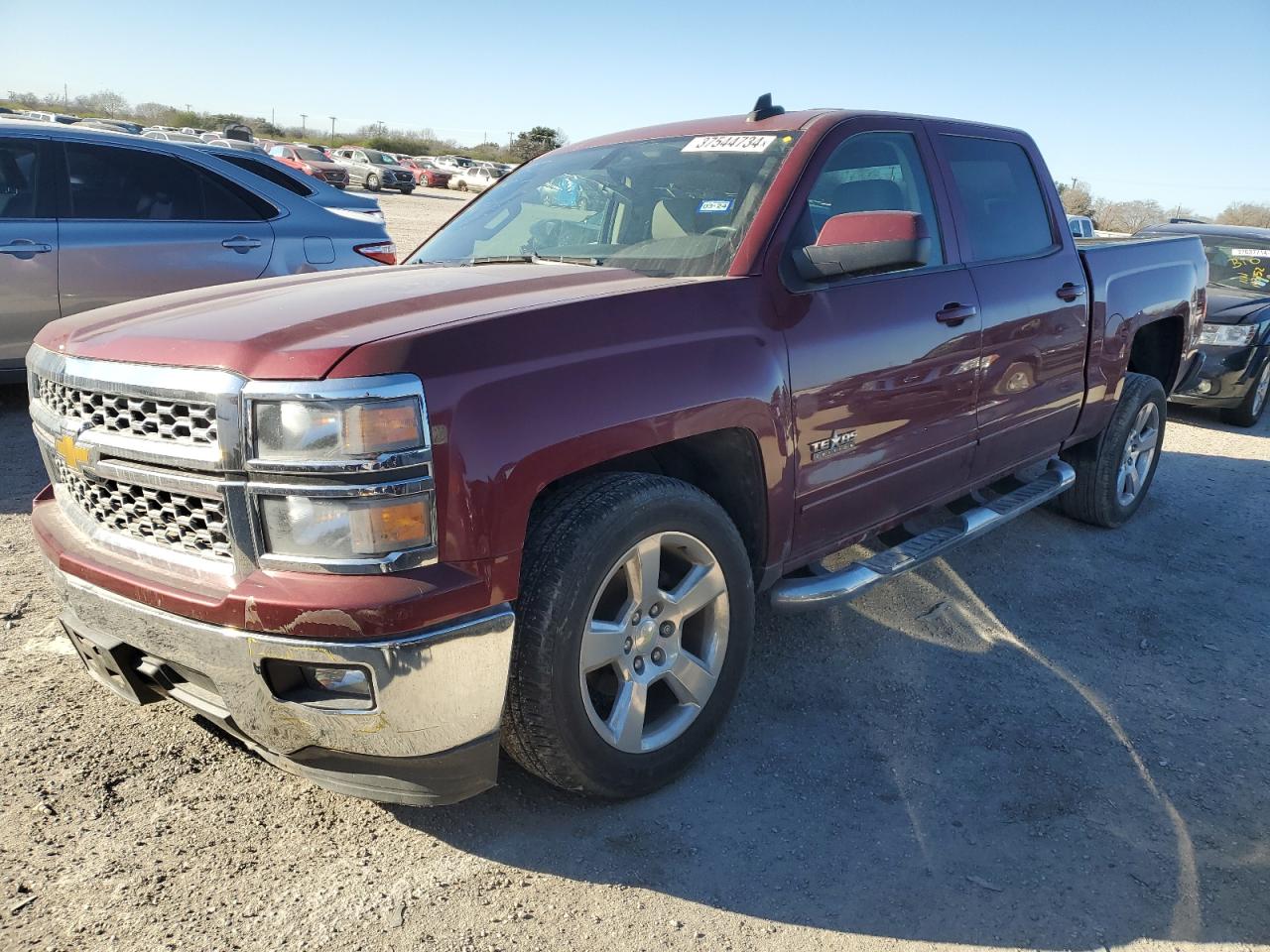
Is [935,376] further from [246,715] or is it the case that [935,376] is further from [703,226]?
[246,715]

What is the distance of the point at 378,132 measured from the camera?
304ft

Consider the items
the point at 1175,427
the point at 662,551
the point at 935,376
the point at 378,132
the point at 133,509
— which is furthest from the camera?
the point at 378,132

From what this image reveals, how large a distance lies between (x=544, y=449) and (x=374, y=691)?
0.66m

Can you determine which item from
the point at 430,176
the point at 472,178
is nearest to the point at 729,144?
the point at 472,178

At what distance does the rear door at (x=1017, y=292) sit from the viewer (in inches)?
148

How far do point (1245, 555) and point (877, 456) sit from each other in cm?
296

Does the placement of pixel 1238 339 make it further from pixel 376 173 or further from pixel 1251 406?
pixel 376 173

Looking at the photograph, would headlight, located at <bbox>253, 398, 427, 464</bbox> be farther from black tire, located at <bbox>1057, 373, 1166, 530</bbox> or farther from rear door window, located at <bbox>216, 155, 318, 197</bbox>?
rear door window, located at <bbox>216, 155, 318, 197</bbox>

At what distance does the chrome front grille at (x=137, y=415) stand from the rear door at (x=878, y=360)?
1.63 m

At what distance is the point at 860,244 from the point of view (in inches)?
114

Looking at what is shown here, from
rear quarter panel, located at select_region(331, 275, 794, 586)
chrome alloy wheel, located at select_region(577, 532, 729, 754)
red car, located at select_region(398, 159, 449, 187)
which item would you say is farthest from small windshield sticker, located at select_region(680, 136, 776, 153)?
red car, located at select_region(398, 159, 449, 187)

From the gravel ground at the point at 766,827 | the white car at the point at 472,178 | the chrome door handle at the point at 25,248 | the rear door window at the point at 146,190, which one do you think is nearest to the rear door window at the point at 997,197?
the gravel ground at the point at 766,827

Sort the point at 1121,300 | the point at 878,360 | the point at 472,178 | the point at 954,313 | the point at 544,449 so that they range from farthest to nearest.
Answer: the point at 472,178
the point at 1121,300
the point at 954,313
the point at 878,360
the point at 544,449

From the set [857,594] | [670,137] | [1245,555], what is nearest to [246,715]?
[857,594]
